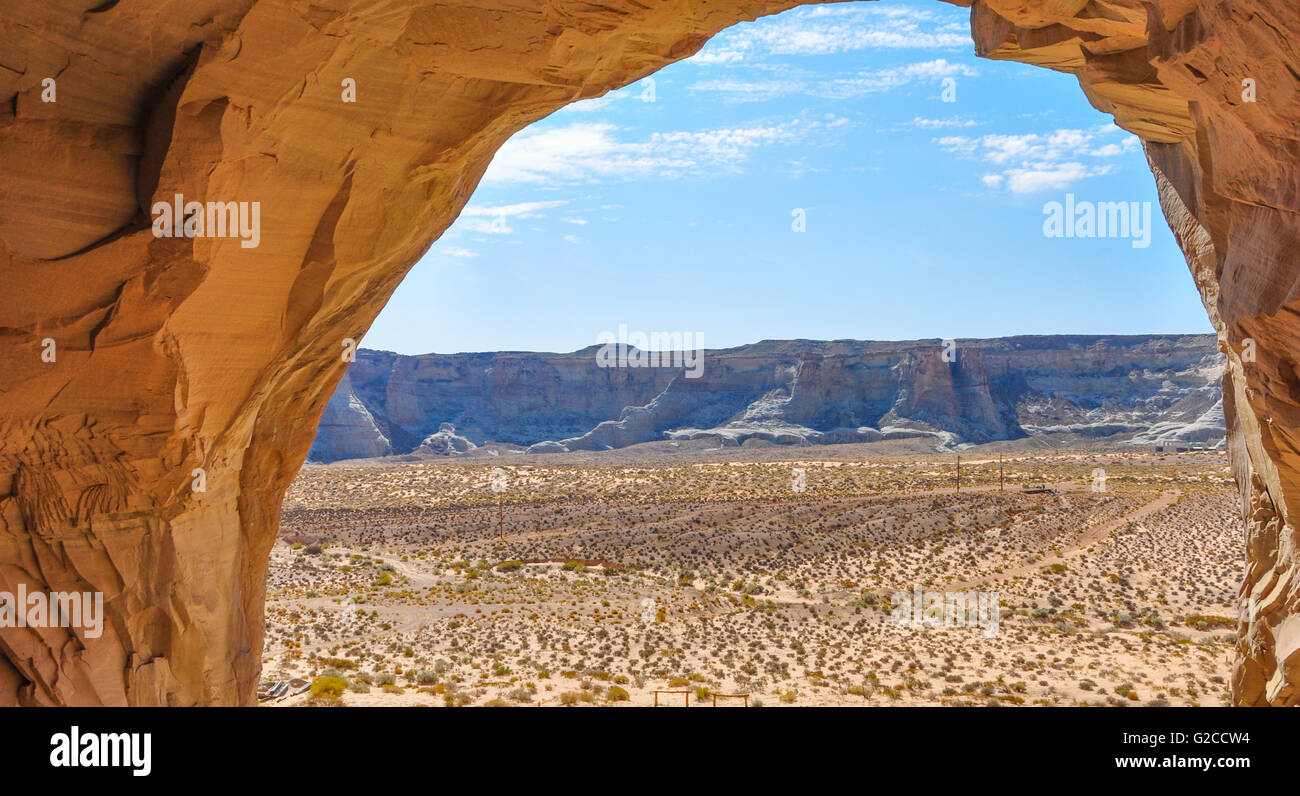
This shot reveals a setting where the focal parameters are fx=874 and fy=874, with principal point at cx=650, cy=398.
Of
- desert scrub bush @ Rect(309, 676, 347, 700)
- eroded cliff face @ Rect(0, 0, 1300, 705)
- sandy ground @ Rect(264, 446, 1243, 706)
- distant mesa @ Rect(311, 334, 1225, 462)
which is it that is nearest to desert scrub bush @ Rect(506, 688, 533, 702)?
sandy ground @ Rect(264, 446, 1243, 706)

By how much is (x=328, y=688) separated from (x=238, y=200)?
11.2 meters

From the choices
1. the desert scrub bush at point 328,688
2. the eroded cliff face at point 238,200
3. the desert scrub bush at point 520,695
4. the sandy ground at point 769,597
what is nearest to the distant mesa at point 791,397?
Result: the sandy ground at point 769,597

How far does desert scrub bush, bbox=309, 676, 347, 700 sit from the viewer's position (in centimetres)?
1566

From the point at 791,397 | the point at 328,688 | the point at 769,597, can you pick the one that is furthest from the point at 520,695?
the point at 791,397

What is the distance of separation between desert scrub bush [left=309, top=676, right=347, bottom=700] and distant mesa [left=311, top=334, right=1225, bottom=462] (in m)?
87.4

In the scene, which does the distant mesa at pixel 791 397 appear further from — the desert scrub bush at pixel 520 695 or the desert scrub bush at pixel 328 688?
the desert scrub bush at pixel 328 688

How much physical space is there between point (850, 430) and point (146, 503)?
99.5 m

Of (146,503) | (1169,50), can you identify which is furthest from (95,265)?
(1169,50)

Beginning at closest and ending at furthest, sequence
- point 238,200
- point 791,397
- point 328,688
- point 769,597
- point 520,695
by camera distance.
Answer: point 238,200 → point 328,688 → point 520,695 → point 769,597 → point 791,397

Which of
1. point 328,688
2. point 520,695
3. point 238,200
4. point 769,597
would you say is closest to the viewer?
point 238,200

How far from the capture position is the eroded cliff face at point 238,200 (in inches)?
265

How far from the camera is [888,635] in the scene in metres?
20.9

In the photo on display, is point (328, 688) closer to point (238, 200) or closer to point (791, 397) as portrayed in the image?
point (238, 200)

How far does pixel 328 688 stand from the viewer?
15922 mm
